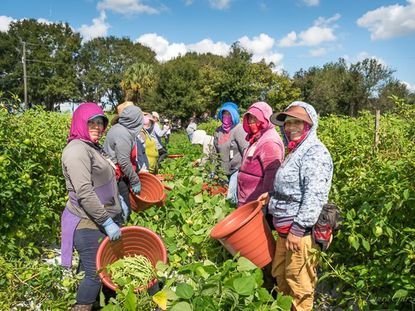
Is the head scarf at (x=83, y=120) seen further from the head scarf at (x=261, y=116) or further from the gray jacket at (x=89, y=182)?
the head scarf at (x=261, y=116)

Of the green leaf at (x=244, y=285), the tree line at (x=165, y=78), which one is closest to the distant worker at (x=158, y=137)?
the green leaf at (x=244, y=285)

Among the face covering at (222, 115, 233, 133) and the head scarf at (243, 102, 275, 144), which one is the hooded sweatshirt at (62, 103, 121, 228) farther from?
the face covering at (222, 115, 233, 133)

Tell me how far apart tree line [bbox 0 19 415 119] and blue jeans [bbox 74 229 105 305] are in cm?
2356

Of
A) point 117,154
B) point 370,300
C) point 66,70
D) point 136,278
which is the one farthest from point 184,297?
point 66,70

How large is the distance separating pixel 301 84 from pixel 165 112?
46.9 feet

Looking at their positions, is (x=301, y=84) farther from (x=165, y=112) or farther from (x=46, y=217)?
(x=46, y=217)

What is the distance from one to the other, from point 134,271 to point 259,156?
119cm

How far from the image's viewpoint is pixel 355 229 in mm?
2248

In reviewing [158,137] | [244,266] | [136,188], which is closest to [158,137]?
[158,137]

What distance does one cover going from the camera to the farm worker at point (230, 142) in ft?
13.8

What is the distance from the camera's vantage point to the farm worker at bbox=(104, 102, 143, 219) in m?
3.29

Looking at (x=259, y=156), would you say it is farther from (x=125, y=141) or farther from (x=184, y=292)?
(x=184, y=292)

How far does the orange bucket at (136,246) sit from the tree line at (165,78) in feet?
76.8

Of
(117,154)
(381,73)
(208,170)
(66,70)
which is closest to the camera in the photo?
(117,154)
